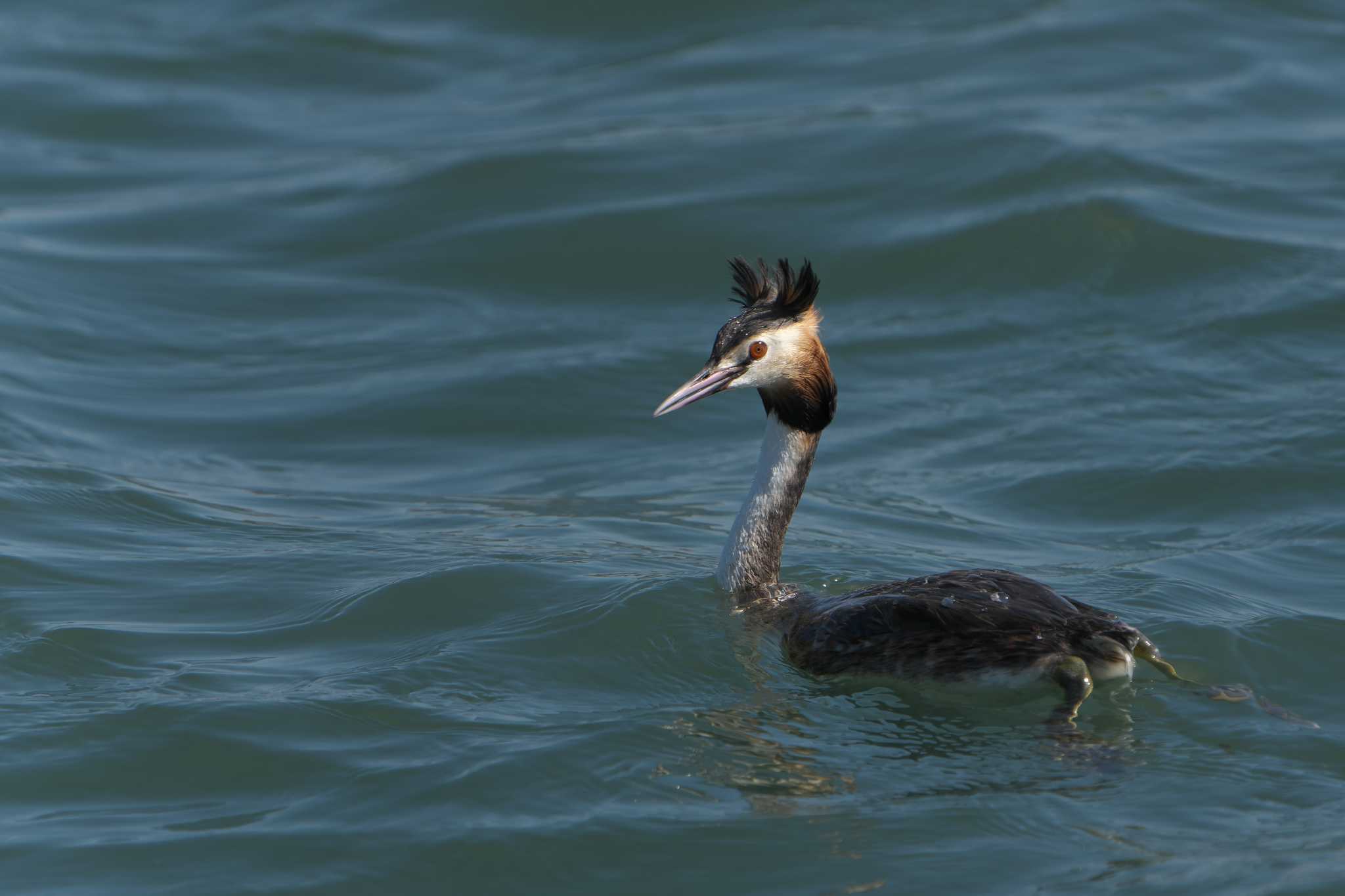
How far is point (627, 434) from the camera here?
36.6ft

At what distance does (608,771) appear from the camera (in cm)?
601

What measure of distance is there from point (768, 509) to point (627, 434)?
3427mm

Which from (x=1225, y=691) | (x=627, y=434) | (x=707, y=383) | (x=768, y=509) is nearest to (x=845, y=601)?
(x=768, y=509)

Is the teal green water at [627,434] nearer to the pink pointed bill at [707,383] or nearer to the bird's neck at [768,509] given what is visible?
the bird's neck at [768,509]

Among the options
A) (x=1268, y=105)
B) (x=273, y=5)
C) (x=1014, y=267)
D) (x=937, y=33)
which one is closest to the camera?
(x=1014, y=267)

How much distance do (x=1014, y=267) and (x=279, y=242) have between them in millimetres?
5461

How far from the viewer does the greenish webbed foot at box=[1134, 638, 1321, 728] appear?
6262 mm

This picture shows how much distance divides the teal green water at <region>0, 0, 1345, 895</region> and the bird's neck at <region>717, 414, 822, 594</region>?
21 centimetres

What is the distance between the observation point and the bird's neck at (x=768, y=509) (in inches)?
305

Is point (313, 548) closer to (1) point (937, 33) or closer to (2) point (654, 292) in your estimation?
(2) point (654, 292)

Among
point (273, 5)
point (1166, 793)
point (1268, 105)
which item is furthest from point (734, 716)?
point (273, 5)

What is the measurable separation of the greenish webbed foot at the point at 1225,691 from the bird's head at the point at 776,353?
5.67 feet

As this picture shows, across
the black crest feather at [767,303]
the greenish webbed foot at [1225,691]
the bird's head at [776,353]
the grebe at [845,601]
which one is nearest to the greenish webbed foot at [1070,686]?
the grebe at [845,601]

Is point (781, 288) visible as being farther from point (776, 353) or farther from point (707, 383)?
point (707, 383)
